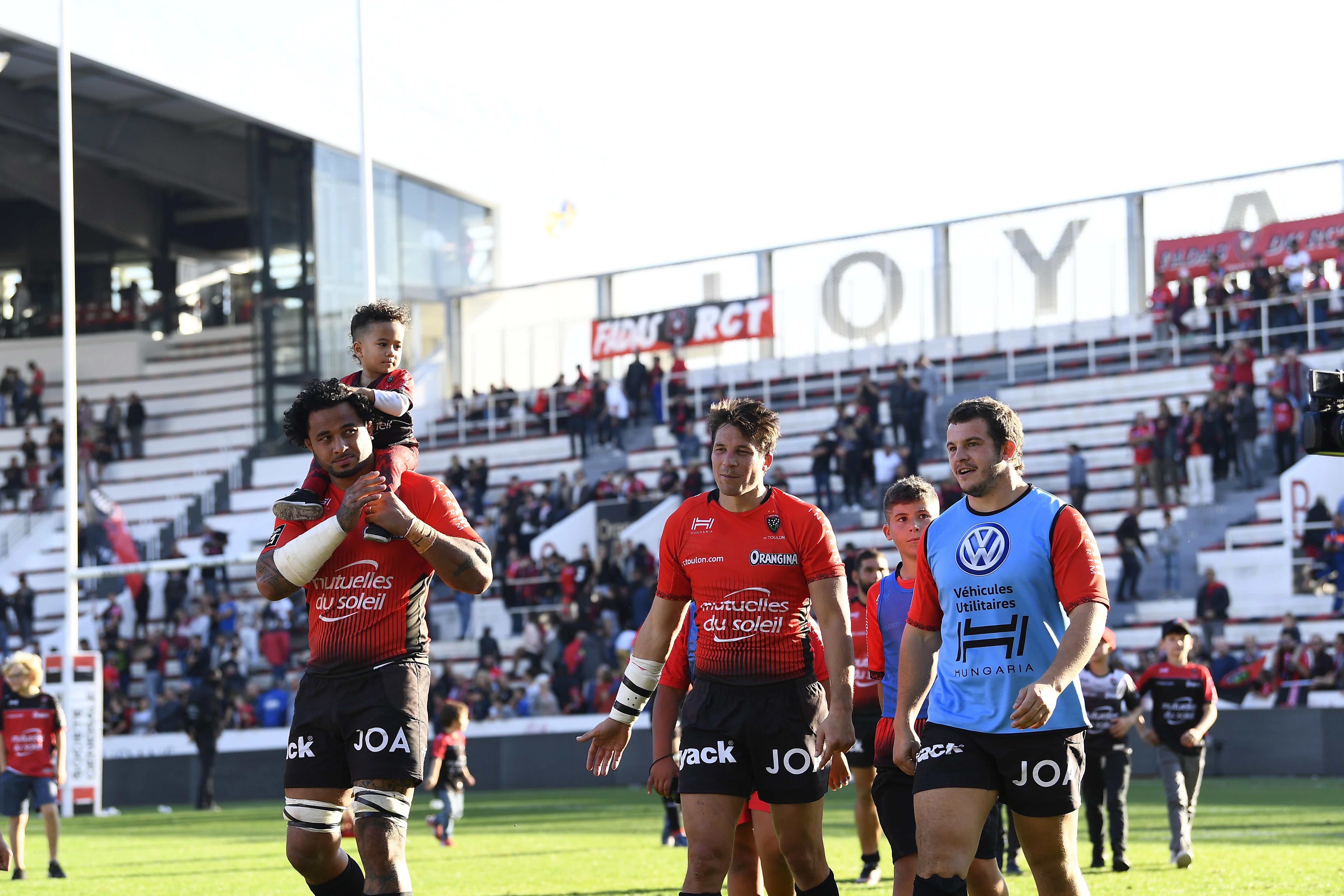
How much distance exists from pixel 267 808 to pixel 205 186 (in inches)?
877

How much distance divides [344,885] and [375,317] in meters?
2.35

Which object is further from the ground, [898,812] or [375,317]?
[375,317]

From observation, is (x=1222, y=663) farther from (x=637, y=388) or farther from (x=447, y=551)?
(x=447, y=551)

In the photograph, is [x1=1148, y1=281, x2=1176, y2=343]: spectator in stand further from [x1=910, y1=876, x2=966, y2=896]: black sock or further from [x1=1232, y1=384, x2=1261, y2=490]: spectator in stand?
[x1=910, y1=876, x2=966, y2=896]: black sock

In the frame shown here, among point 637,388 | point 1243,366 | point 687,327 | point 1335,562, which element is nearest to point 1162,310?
→ point 1243,366

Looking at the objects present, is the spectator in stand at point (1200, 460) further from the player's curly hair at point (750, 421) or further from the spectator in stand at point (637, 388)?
the player's curly hair at point (750, 421)

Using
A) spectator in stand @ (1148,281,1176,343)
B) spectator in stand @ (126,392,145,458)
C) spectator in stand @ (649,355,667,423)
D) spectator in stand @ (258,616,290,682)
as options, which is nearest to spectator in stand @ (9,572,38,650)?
spectator in stand @ (258,616,290,682)

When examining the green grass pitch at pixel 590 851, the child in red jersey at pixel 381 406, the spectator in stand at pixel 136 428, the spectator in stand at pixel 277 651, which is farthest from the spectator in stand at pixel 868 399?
the child in red jersey at pixel 381 406

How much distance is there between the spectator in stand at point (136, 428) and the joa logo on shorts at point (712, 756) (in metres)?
37.3

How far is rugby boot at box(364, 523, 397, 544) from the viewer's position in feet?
20.7

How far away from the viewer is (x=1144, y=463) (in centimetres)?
2805

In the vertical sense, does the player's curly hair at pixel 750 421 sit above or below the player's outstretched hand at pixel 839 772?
above

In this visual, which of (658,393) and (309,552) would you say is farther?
(658,393)

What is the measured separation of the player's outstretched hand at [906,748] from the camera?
6148 millimetres
